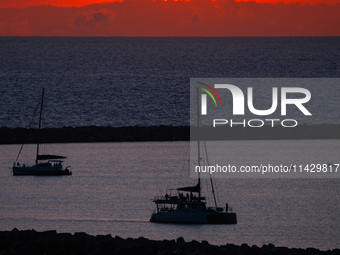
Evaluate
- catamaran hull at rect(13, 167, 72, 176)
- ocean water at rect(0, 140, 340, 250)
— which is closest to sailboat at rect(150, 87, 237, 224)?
ocean water at rect(0, 140, 340, 250)

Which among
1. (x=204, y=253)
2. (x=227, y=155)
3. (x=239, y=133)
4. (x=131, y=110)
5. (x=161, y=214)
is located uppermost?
(x=131, y=110)

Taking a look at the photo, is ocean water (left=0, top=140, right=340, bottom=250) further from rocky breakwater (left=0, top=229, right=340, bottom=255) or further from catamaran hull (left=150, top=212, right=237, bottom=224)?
rocky breakwater (left=0, top=229, right=340, bottom=255)

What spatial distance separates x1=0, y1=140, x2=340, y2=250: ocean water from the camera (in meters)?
30.2

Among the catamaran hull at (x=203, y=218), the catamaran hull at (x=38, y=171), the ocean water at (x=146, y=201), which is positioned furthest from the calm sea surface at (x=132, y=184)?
the catamaran hull at (x=38, y=171)

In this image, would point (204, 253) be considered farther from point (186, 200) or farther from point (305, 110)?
point (305, 110)

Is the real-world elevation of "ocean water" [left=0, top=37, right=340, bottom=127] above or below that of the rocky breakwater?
above

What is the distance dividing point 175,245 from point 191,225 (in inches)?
374

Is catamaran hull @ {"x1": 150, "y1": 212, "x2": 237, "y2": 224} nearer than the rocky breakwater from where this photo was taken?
No

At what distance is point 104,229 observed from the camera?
30.8 metres

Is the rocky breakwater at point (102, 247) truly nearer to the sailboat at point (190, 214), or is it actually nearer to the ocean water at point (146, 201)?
A: the ocean water at point (146, 201)

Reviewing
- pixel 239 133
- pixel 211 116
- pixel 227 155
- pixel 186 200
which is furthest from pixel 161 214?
pixel 211 116

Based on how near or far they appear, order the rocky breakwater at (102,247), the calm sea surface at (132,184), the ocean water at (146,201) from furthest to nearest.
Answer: the calm sea surface at (132,184) < the ocean water at (146,201) < the rocky breakwater at (102,247)

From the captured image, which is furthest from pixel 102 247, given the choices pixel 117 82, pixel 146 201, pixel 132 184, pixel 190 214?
pixel 117 82

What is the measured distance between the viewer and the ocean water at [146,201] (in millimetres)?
30188
